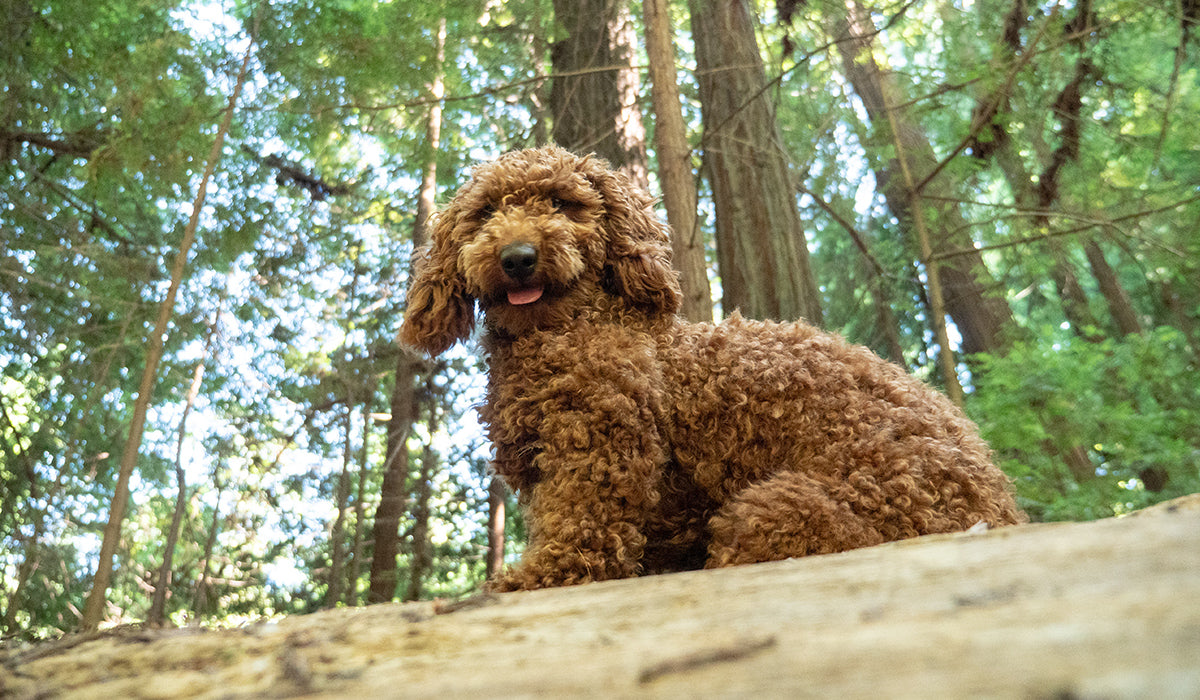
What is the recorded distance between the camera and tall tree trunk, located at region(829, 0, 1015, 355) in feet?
20.9

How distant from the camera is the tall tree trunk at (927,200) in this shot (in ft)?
20.9

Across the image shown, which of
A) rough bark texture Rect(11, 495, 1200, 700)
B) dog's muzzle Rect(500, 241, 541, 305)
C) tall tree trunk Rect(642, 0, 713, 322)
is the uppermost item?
tall tree trunk Rect(642, 0, 713, 322)

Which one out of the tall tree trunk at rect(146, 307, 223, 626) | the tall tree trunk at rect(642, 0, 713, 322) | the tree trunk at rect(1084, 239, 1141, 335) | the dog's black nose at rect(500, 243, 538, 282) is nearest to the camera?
the dog's black nose at rect(500, 243, 538, 282)

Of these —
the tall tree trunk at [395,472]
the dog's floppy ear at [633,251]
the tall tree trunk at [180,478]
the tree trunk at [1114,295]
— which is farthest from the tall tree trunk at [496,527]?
the tree trunk at [1114,295]

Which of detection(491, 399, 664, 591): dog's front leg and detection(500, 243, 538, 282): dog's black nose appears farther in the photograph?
detection(500, 243, 538, 282): dog's black nose

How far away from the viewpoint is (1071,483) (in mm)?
6059

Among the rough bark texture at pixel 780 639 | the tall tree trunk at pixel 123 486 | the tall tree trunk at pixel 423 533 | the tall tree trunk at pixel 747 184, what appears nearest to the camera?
the rough bark texture at pixel 780 639

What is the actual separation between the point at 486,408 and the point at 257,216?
881 cm

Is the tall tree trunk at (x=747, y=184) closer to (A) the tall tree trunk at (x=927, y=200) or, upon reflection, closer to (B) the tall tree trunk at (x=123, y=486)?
(A) the tall tree trunk at (x=927, y=200)

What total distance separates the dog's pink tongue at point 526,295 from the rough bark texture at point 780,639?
133cm

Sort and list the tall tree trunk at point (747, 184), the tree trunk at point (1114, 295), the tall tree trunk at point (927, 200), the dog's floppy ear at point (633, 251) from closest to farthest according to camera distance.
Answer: the dog's floppy ear at point (633, 251), the tall tree trunk at point (747, 184), the tall tree trunk at point (927, 200), the tree trunk at point (1114, 295)

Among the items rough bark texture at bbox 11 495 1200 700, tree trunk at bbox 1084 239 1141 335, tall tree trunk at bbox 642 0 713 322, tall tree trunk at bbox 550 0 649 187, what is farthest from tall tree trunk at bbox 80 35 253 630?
tree trunk at bbox 1084 239 1141 335

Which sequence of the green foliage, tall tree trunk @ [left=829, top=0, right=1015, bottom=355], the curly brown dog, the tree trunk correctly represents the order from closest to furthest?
the curly brown dog < the green foliage < tall tree trunk @ [left=829, top=0, right=1015, bottom=355] < the tree trunk

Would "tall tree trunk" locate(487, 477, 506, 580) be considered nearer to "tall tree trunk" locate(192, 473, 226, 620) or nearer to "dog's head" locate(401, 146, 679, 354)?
"tall tree trunk" locate(192, 473, 226, 620)
